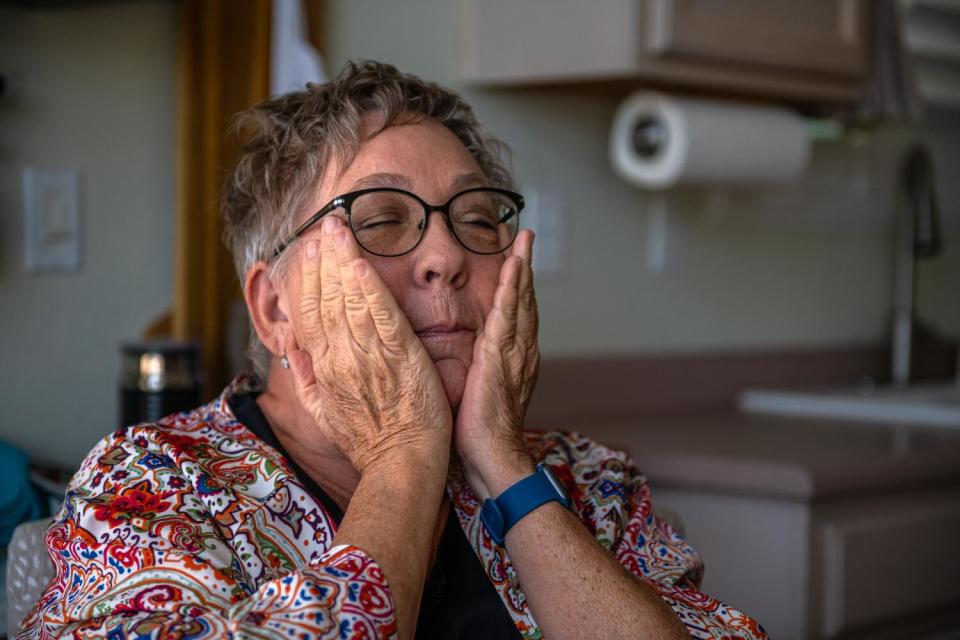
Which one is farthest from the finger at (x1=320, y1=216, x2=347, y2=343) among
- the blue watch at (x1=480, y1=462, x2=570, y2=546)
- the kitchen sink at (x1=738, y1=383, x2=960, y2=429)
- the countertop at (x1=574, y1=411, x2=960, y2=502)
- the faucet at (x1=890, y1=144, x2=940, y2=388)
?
the faucet at (x1=890, y1=144, x2=940, y2=388)

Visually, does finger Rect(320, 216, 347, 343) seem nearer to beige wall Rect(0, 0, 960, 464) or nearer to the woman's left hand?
the woman's left hand

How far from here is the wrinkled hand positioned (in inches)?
43.7

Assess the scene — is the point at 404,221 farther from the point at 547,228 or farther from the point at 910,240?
the point at 910,240

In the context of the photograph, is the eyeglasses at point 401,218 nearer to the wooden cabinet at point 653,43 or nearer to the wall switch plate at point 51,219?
the wall switch plate at point 51,219

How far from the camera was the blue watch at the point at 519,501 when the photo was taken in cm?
115

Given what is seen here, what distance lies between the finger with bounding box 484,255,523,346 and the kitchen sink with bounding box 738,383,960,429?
4.63 ft

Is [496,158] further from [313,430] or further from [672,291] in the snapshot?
[672,291]

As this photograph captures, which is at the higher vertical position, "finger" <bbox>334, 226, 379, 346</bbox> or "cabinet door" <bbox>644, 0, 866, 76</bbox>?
"cabinet door" <bbox>644, 0, 866, 76</bbox>

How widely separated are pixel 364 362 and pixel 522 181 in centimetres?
117

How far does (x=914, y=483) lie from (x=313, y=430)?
1.18 m

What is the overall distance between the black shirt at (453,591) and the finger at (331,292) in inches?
6.3

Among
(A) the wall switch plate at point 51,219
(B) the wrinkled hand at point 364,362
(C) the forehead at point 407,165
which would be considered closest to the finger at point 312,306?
(B) the wrinkled hand at point 364,362

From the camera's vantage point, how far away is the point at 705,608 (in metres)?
1.24

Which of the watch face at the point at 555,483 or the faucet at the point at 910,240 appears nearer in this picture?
the watch face at the point at 555,483
